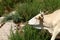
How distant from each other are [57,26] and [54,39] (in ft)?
0.91

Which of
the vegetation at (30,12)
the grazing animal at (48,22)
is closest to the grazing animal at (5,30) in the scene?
the vegetation at (30,12)

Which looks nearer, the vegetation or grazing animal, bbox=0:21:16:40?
the vegetation

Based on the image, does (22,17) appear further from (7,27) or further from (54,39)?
(54,39)

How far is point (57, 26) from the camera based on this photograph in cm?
489

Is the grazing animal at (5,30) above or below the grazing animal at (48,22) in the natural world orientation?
below

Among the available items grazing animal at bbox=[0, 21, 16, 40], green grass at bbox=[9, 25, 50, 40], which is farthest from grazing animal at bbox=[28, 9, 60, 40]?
grazing animal at bbox=[0, 21, 16, 40]

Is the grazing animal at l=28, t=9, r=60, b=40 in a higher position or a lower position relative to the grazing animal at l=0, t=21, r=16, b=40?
higher

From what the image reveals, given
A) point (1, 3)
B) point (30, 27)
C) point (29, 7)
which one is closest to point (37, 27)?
point (30, 27)

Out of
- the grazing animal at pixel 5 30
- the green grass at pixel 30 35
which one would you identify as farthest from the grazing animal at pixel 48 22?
the grazing animal at pixel 5 30

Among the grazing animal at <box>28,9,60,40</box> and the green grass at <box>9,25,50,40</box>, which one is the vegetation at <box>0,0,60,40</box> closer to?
the green grass at <box>9,25,50,40</box>

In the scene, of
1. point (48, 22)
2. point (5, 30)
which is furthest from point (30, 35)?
point (5, 30)

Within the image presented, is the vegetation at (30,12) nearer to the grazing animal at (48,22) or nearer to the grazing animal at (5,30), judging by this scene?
the grazing animal at (48,22)

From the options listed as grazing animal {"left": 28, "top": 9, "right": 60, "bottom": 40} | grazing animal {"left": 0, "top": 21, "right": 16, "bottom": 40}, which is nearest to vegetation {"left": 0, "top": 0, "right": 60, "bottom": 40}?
grazing animal {"left": 28, "top": 9, "right": 60, "bottom": 40}

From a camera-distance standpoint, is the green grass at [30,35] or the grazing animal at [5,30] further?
the grazing animal at [5,30]
